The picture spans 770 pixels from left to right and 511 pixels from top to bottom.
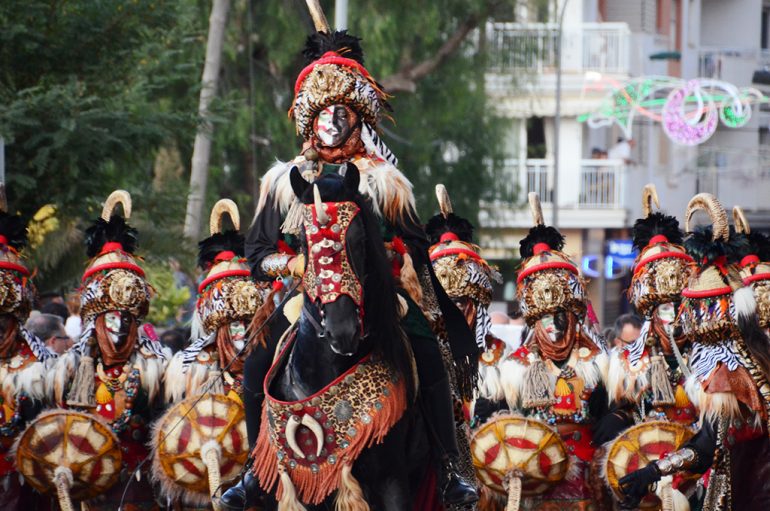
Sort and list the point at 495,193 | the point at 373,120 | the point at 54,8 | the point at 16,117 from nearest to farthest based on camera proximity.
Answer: the point at 373,120, the point at 16,117, the point at 54,8, the point at 495,193

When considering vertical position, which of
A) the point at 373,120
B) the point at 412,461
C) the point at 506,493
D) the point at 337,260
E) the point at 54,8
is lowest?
the point at 506,493

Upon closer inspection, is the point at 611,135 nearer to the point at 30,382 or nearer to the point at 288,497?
the point at 30,382

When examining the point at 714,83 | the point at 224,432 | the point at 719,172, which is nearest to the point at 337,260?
the point at 224,432

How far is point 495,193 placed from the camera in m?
29.6

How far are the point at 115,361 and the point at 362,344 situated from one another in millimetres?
4301

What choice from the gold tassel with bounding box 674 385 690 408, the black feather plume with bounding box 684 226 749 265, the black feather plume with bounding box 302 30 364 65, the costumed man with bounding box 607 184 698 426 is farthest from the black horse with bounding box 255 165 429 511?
the gold tassel with bounding box 674 385 690 408

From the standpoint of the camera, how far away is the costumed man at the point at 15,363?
11.2 m

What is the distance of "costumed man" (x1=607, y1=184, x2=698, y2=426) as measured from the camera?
11766mm

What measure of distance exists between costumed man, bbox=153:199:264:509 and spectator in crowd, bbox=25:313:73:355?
1747 millimetres

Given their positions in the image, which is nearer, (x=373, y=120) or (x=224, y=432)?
(x=373, y=120)

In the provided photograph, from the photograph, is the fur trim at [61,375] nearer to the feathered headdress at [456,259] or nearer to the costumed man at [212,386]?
the costumed man at [212,386]

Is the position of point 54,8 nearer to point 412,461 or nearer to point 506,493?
point 506,493

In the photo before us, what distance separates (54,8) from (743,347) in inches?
381

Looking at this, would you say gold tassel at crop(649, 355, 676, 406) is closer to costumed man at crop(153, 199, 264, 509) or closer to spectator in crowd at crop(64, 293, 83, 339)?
costumed man at crop(153, 199, 264, 509)
